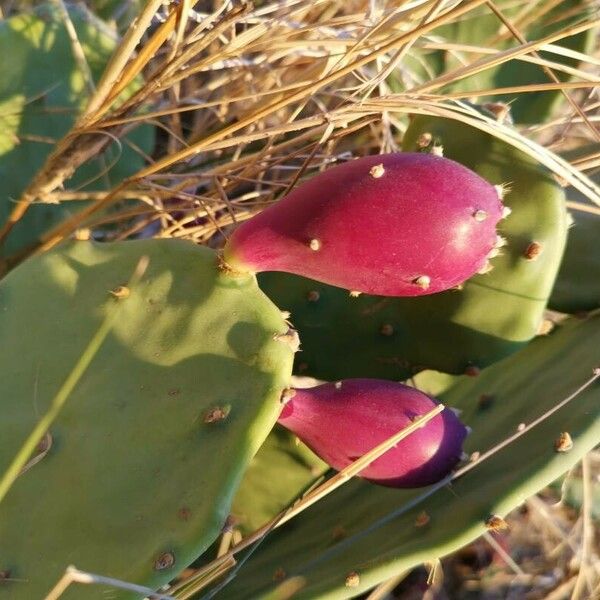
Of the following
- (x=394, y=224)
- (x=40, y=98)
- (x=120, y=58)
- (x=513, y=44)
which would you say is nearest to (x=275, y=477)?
(x=394, y=224)

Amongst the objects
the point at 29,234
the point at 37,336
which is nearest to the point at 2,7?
the point at 29,234

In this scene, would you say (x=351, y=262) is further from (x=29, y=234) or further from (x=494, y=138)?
(x=29, y=234)

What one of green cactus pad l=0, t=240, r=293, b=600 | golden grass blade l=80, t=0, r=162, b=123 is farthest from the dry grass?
green cactus pad l=0, t=240, r=293, b=600

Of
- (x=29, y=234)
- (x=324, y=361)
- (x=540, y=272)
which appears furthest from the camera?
(x=29, y=234)

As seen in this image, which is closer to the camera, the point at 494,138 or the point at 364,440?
the point at 364,440

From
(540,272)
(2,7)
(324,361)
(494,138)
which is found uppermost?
(2,7)

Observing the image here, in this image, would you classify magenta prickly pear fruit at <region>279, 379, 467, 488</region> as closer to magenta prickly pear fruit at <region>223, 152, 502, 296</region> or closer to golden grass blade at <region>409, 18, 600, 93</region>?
magenta prickly pear fruit at <region>223, 152, 502, 296</region>

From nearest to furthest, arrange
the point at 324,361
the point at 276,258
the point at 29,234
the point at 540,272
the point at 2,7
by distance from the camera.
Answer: the point at 276,258 → the point at 540,272 → the point at 324,361 → the point at 29,234 → the point at 2,7
